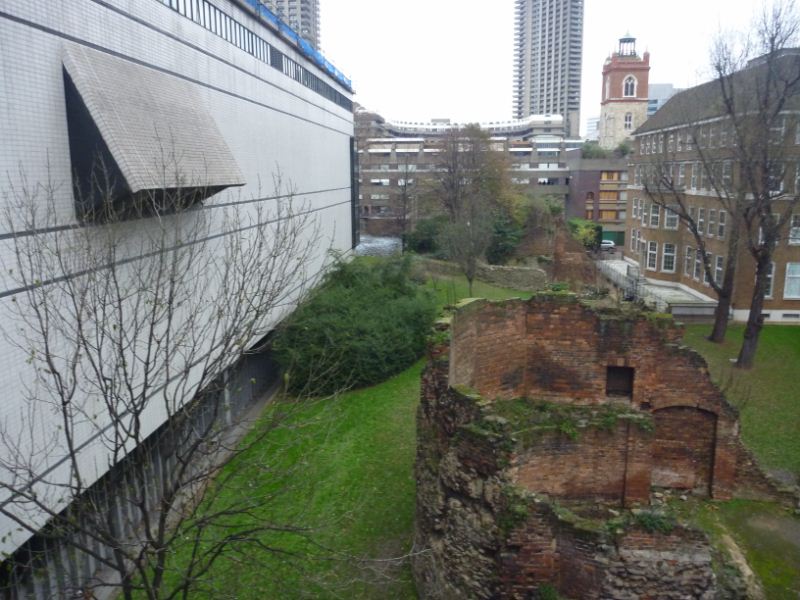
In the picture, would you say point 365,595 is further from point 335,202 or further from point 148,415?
point 335,202

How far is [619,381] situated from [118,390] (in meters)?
9.35

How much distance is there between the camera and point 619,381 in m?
12.7

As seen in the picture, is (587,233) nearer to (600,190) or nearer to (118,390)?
(600,190)

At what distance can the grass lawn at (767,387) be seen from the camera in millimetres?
14273

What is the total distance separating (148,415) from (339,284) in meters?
11.3

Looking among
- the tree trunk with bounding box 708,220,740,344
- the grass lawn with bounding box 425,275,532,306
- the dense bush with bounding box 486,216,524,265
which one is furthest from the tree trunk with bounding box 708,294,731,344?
the dense bush with bounding box 486,216,524,265

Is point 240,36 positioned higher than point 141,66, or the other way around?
point 240,36

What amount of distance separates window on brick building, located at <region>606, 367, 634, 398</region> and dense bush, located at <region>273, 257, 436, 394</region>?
7662mm

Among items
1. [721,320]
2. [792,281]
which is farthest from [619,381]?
[792,281]

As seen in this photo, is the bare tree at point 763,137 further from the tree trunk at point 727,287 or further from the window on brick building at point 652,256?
the window on brick building at point 652,256

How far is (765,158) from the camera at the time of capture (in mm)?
19250

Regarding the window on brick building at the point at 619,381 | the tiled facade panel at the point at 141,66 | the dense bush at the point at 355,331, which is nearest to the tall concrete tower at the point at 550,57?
the tiled facade panel at the point at 141,66

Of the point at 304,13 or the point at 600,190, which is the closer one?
the point at 600,190

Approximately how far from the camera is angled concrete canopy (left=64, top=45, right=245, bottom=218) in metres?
9.60
